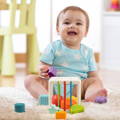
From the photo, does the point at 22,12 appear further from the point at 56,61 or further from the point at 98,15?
the point at 56,61

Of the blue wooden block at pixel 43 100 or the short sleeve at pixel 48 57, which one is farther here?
the short sleeve at pixel 48 57

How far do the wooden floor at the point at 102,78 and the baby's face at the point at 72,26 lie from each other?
0.48 m

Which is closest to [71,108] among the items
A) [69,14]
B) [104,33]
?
[69,14]

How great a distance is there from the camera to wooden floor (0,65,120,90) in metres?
2.20

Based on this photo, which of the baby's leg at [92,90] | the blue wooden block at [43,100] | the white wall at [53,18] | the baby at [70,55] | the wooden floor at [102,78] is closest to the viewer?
the blue wooden block at [43,100]

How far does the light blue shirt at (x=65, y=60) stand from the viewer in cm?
165

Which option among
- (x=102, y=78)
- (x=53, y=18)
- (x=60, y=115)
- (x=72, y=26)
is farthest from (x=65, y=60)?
(x=53, y=18)

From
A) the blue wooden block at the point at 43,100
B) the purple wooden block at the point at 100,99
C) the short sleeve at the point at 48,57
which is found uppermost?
the short sleeve at the point at 48,57

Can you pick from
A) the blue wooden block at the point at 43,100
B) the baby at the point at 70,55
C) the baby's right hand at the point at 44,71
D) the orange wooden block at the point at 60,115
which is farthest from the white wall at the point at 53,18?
the orange wooden block at the point at 60,115

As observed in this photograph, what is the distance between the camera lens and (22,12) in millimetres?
2684

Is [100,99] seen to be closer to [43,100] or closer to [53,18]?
[43,100]

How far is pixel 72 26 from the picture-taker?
5.37 feet

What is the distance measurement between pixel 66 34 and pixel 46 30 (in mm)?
1573

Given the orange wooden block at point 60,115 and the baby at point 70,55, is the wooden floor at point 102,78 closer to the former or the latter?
the baby at point 70,55
